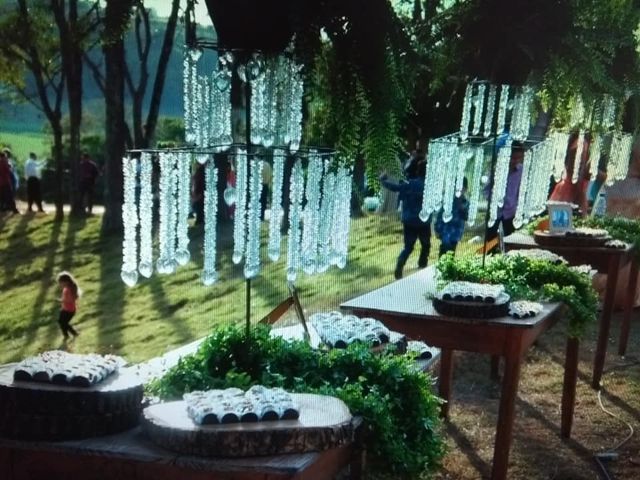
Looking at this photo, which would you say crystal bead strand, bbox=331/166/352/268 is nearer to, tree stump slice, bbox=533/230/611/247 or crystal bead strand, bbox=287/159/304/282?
A: crystal bead strand, bbox=287/159/304/282

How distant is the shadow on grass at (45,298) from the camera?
8.42 metres

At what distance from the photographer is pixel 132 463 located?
5.96 feet

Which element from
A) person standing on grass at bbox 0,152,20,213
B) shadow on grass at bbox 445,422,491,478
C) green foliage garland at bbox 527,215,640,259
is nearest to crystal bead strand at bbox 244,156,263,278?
shadow on grass at bbox 445,422,491,478

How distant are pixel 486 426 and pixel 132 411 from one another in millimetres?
2989

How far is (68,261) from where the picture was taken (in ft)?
37.9

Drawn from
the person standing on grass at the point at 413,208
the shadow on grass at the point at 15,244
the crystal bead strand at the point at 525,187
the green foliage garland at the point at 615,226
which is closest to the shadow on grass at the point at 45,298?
the shadow on grass at the point at 15,244

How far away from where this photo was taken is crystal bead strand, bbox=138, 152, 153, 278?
207 centimetres

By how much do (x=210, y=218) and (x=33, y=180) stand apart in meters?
13.9

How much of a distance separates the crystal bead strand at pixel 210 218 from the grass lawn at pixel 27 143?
1905cm

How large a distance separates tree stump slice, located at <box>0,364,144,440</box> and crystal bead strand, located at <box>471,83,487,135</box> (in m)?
2.30

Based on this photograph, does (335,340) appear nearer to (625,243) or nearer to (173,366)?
(173,366)

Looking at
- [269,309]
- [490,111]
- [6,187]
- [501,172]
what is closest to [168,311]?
[269,309]

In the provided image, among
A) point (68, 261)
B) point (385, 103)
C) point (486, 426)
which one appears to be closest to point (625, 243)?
point (486, 426)

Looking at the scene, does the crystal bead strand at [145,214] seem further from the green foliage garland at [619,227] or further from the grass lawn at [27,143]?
the grass lawn at [27,143]
